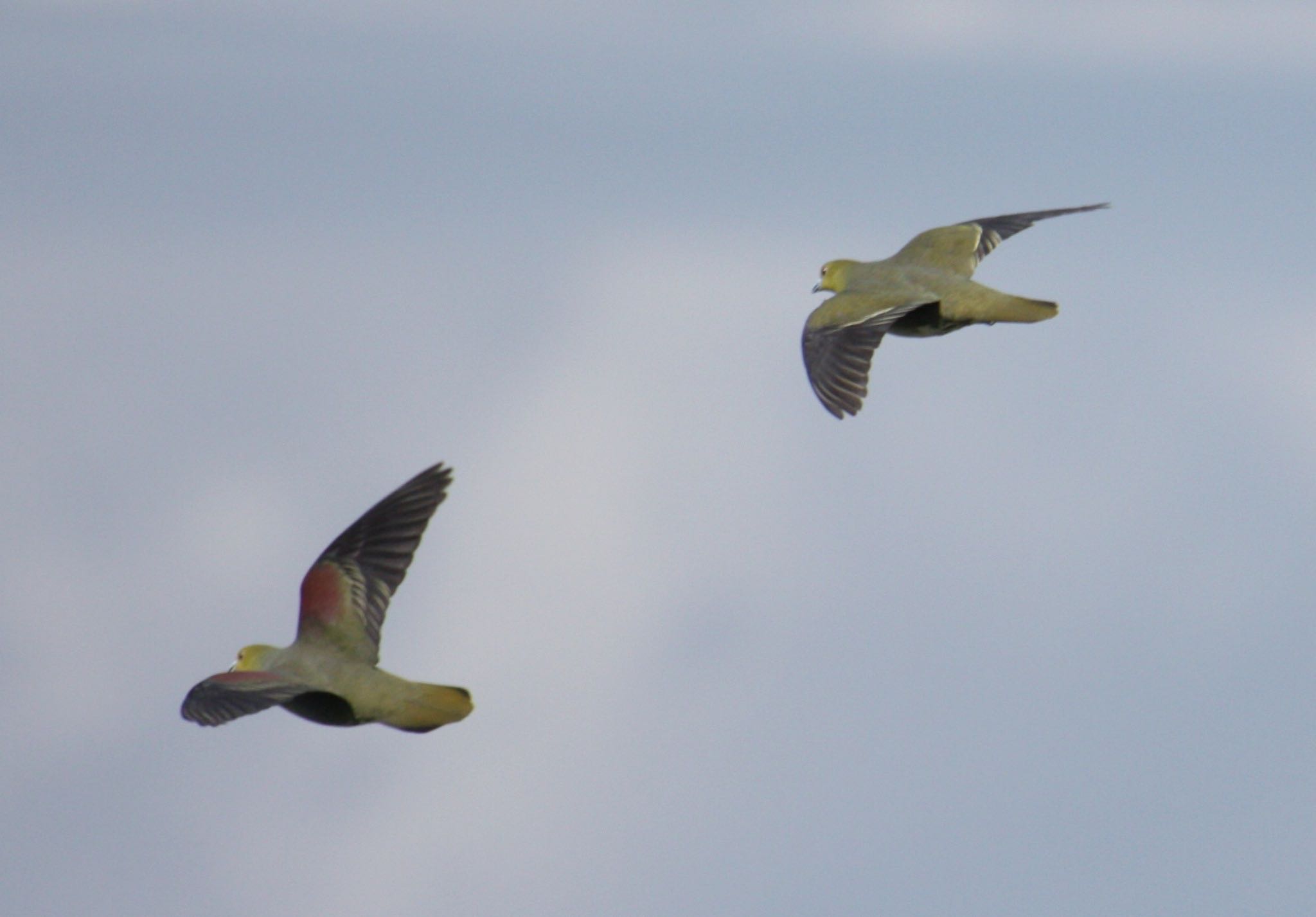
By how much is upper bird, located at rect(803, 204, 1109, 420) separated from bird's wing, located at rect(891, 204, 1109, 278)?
0.02 meters

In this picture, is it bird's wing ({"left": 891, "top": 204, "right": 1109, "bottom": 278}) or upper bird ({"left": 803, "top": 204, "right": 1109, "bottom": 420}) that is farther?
bird's wing ({"left": 891, "top": 204, "right": 1109, "bottom": 278})

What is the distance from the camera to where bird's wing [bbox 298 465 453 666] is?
17.8 meters

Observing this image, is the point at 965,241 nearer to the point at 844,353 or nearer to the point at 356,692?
the point at 844,353

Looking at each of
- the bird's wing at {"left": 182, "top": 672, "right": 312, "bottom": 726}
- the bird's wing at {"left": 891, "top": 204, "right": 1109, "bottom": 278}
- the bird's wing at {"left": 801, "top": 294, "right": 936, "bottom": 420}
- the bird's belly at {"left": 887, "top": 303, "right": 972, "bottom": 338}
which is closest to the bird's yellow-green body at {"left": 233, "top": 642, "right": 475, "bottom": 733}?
the bird's wing at {"left": 182, "top": 672, "right": 312, "bottom": 726}

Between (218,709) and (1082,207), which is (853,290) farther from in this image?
(218,709)

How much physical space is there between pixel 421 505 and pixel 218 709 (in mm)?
3378

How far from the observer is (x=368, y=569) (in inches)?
723

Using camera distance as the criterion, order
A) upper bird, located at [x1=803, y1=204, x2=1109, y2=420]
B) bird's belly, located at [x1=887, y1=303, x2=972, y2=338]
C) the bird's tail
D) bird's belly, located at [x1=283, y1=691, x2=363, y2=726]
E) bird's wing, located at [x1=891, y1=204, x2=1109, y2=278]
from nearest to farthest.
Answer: the bird's tail
bird's belly, located at [x1=283, y1=691, x2=363, y2=726]
upper bird, located at [x1=803, y1=204, x2=1109, y2=420]
bird's belly, located at [x1=887, y1=303, x2=972, y2=338]
bird's wing, located at [x1=891, y1=204, x2=1109, y2=278]

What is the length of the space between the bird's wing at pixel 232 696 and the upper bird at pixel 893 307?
585 centimetres

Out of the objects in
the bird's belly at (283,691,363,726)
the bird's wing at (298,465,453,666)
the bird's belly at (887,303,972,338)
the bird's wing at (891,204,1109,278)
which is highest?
the bird's wing at (891,204,1109,278)

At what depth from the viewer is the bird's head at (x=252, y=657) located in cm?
1748

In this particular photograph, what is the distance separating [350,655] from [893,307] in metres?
6.57

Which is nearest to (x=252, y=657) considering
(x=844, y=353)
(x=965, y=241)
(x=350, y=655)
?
(x=350, y=655)

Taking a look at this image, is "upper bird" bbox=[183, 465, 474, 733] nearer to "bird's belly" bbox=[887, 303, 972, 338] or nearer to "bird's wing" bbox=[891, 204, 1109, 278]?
"bird's belly" bbox=[887, 303, 972, 338]
